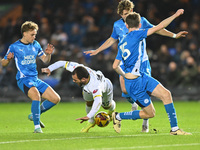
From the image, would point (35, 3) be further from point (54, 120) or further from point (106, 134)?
point (106, 134)

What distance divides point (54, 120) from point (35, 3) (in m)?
12.7

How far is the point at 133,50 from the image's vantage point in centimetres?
838

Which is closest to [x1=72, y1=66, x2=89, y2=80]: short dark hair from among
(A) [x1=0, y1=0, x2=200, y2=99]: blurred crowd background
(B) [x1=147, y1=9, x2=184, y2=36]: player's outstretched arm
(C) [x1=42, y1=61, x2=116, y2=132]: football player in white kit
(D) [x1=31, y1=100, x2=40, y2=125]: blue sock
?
(C) [x1=42, y1=61, x2=116, y2=132]: football player in white kit

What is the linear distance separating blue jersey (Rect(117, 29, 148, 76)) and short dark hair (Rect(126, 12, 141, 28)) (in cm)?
12

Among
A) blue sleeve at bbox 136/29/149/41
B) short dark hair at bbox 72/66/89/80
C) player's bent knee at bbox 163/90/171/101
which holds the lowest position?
player's bent knee at bbox 163/90/171/101

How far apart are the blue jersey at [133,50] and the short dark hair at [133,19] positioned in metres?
0.12

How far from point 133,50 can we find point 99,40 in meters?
11.7

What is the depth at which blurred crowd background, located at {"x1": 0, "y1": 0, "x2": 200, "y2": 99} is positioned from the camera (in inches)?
712

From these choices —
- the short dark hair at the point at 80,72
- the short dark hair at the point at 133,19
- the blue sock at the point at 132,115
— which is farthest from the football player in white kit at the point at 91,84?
the short dark hair at the point at 133,19

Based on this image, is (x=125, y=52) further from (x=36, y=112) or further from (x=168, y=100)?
(x=36, y=112)

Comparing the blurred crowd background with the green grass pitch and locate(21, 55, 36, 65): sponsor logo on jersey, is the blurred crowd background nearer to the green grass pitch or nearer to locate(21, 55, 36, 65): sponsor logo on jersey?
the green grass pitch

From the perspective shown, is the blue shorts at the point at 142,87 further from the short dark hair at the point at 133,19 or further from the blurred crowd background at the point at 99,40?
the blurred crowd background at the point at 99,40

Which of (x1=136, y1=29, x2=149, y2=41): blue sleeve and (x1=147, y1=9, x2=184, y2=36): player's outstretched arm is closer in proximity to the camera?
(x1=147, y1=9, x2=184, y2=36): player's outstretched arm

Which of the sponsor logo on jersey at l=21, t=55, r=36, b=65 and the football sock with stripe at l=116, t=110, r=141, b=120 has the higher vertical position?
the sponsor logo on jersey at l=21, t=55, r=36, b=65
